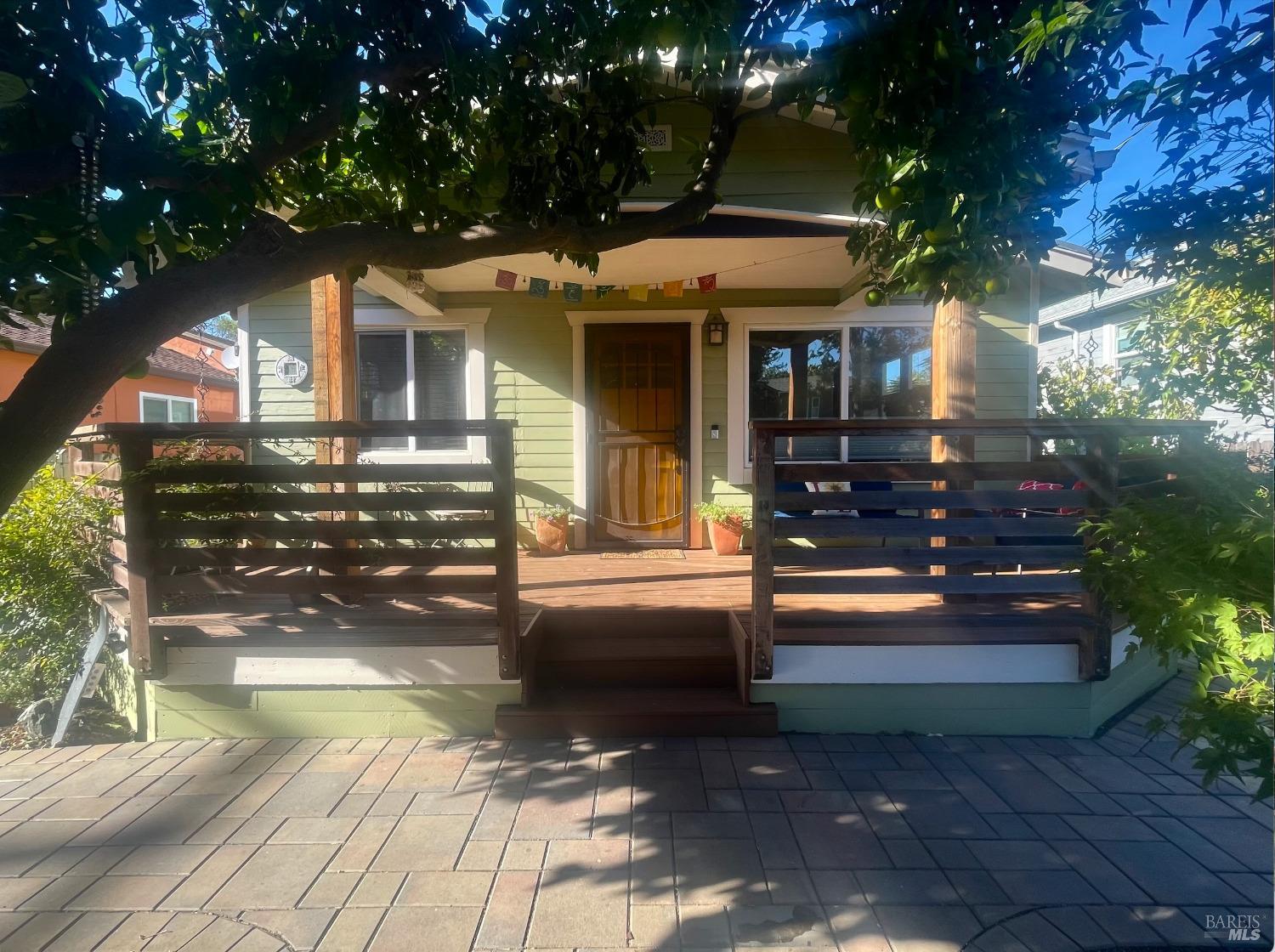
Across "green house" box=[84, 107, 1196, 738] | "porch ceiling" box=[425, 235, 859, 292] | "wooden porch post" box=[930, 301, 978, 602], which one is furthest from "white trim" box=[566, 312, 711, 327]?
"wooden porch post" box=[930, 301, 978, 602]

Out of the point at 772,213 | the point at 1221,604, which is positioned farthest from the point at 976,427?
the point at 772,213

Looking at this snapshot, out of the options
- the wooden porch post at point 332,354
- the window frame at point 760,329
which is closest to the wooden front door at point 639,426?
the window frame at point 760,329

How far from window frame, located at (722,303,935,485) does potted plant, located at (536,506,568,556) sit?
1.59 m

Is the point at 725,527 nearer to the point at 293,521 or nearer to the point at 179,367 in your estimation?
the point at 293,521

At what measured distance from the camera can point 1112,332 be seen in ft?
32.1

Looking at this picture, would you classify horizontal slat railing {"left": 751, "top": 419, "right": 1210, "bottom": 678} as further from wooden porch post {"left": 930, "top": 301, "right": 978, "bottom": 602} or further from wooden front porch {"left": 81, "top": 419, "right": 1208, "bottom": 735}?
wooden porch post {"left": 930, "top": 301, "right": 978, "bottom": 602}

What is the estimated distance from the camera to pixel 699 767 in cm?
326

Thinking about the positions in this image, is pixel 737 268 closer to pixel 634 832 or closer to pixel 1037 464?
pixel 1037 464

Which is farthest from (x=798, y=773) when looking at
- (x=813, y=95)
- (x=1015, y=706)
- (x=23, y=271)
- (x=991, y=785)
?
(x=23, y=271)

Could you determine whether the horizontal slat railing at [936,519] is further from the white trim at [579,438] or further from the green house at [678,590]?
the white trim at [579,438]

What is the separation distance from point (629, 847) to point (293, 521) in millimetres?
2255

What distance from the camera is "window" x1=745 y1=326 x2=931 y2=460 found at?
20.9ft

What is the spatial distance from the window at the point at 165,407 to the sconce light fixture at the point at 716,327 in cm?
1454

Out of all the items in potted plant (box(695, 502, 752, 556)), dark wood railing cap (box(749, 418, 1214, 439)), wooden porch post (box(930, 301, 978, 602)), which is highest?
wooden porch post (box(930, 301, 978, 602))
